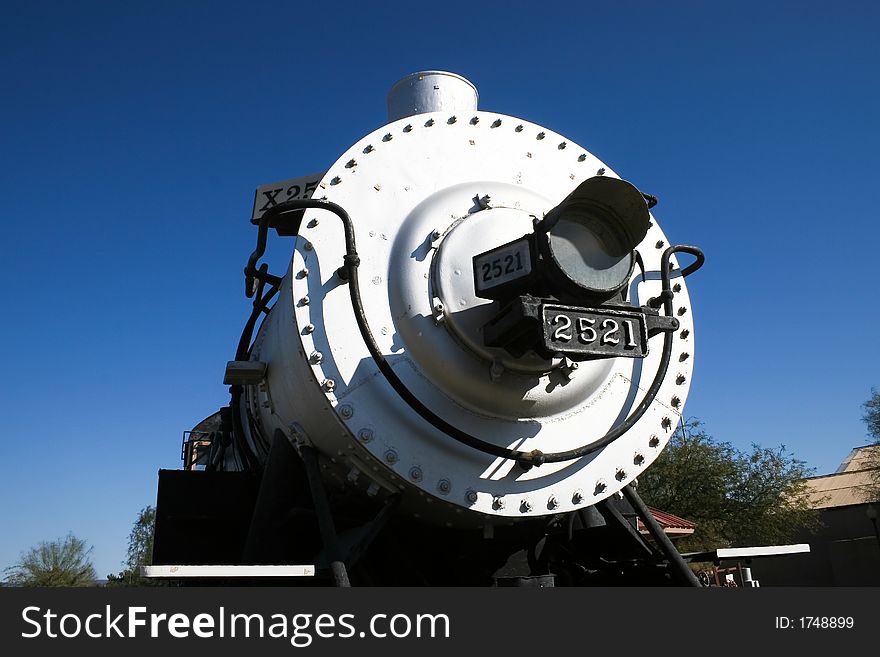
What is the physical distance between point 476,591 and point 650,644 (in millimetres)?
571

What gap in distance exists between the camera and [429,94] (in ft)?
16.1

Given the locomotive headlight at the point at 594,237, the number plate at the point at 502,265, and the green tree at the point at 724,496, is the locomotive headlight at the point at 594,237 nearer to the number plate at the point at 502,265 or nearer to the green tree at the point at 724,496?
the number plate at the point at 502,265

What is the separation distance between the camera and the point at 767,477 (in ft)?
90.1

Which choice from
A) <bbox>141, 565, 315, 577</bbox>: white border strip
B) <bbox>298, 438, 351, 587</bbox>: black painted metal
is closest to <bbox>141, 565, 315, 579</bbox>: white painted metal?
<bbox>141, 565, 315, 577</bbox>: white border strip

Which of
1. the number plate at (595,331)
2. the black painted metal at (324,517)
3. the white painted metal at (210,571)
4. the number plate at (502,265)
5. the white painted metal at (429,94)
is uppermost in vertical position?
the white painted metal at (429,94)

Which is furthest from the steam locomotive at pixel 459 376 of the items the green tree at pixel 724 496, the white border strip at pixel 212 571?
the green tree at pixel 724 496

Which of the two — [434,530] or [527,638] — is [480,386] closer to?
[434,530]

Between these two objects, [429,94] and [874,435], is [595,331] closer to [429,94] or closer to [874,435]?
[429,94]

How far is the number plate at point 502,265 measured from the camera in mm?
3279

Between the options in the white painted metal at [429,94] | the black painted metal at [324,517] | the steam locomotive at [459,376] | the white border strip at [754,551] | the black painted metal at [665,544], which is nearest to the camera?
the black painted metal at [324,517]

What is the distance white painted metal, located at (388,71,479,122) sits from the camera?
4902 millimetres

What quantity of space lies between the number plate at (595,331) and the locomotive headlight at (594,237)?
0.11 metres

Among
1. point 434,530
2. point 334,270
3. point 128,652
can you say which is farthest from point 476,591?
point 334,270

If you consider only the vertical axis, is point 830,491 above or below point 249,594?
above
